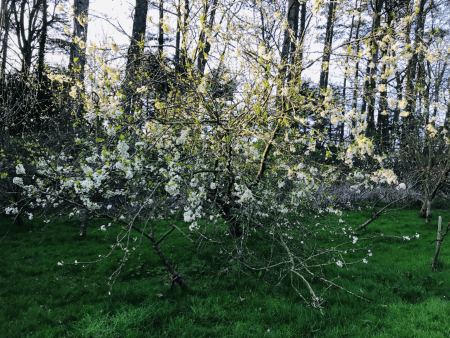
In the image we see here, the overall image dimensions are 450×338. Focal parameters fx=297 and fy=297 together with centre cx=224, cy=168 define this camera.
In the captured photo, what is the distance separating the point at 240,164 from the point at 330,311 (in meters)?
2.12

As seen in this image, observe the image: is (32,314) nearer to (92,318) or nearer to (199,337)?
(92,318)

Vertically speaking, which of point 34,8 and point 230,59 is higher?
point 34,8

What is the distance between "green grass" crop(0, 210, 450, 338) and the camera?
10.5 feet

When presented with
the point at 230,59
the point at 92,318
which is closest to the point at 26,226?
the point at 92,318

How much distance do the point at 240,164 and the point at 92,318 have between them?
8.47 ft

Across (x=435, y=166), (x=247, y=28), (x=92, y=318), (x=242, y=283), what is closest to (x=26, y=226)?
(x=92, y=318)

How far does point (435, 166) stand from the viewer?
7344mm

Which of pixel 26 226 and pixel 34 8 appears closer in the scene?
pixel 26 226

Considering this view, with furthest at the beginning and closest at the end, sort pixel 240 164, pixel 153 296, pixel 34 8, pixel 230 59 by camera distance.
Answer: pixel 34 8
pixel 230 59
pixel 240 164
pixel 153 296

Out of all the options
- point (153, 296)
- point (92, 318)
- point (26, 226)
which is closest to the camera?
point (92, 318)

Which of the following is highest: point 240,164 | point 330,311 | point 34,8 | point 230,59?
point 34,8

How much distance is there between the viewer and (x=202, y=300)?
12.1 feet

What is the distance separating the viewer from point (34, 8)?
40.3ft

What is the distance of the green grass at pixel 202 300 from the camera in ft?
10.5
